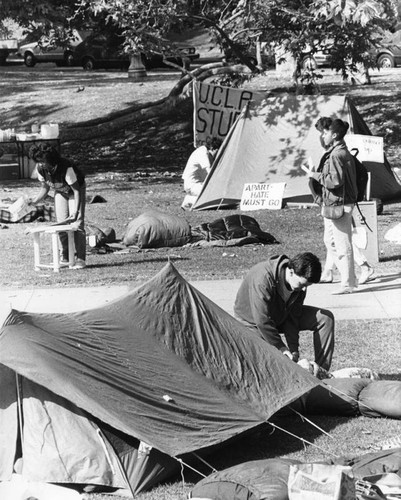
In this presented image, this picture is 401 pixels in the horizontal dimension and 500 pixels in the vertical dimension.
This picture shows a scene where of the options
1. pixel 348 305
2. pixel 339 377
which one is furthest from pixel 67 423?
pixel 348 305

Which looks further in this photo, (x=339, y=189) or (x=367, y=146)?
(x=367, y=146)

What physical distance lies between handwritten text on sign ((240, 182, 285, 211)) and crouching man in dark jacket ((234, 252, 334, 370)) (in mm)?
8760

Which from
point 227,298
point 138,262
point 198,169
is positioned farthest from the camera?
point 198,169

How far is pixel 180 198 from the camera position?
18297 mm

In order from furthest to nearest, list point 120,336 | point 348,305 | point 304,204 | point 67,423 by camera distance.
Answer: point 304,204 → point 348,305 → point 120,336 → point 67,423

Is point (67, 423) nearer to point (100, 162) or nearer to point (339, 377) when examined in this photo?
point (339, 377)

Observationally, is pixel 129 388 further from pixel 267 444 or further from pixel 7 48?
pixel 7 48

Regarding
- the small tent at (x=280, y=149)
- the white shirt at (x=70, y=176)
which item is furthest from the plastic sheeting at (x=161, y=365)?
the small tent at (x=280, y=149)

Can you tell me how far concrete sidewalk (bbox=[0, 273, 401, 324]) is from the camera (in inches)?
417

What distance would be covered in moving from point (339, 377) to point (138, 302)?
160cm

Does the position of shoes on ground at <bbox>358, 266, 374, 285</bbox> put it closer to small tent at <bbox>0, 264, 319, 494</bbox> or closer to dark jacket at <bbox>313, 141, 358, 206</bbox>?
dark jacket at <bbox>313, 141, 358, 206</bbox>

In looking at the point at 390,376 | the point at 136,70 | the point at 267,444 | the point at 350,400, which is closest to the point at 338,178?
the point at 390,376

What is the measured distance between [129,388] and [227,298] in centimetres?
452

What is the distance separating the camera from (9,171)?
2159 centimetres
